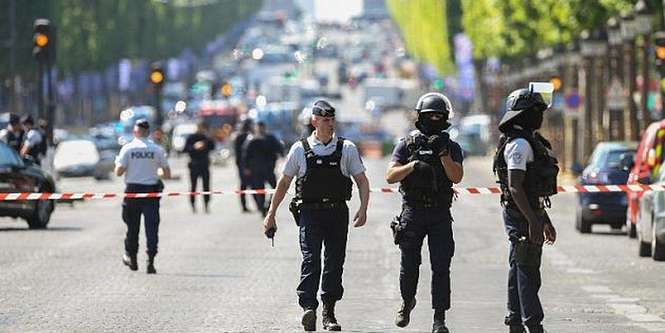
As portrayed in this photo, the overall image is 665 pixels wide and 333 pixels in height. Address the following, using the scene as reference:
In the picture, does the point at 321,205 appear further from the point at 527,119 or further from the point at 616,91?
the point at 616,91

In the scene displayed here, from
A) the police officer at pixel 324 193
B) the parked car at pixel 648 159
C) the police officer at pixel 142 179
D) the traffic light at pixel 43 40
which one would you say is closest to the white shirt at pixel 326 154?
the police officer at pixel 324 193

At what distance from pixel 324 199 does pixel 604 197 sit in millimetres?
15101

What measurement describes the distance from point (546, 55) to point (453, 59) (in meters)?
54.3

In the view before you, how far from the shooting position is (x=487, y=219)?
121 feet

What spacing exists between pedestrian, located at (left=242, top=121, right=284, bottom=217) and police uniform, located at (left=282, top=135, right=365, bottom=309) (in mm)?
20498

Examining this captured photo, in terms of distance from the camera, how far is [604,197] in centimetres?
3122

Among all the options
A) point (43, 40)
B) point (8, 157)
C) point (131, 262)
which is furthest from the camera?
point (43, 40)

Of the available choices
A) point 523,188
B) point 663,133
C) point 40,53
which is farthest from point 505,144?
point 40,53

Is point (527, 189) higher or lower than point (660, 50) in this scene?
lower

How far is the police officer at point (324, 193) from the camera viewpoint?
16.5 m

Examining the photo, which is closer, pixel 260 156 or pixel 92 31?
pixel 260 156

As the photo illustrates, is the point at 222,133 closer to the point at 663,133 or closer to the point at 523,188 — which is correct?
the point at 663,133

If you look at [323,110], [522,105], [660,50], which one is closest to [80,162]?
[660,50]

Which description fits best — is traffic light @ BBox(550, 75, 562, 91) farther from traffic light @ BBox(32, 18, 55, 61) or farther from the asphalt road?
the asphalt road
